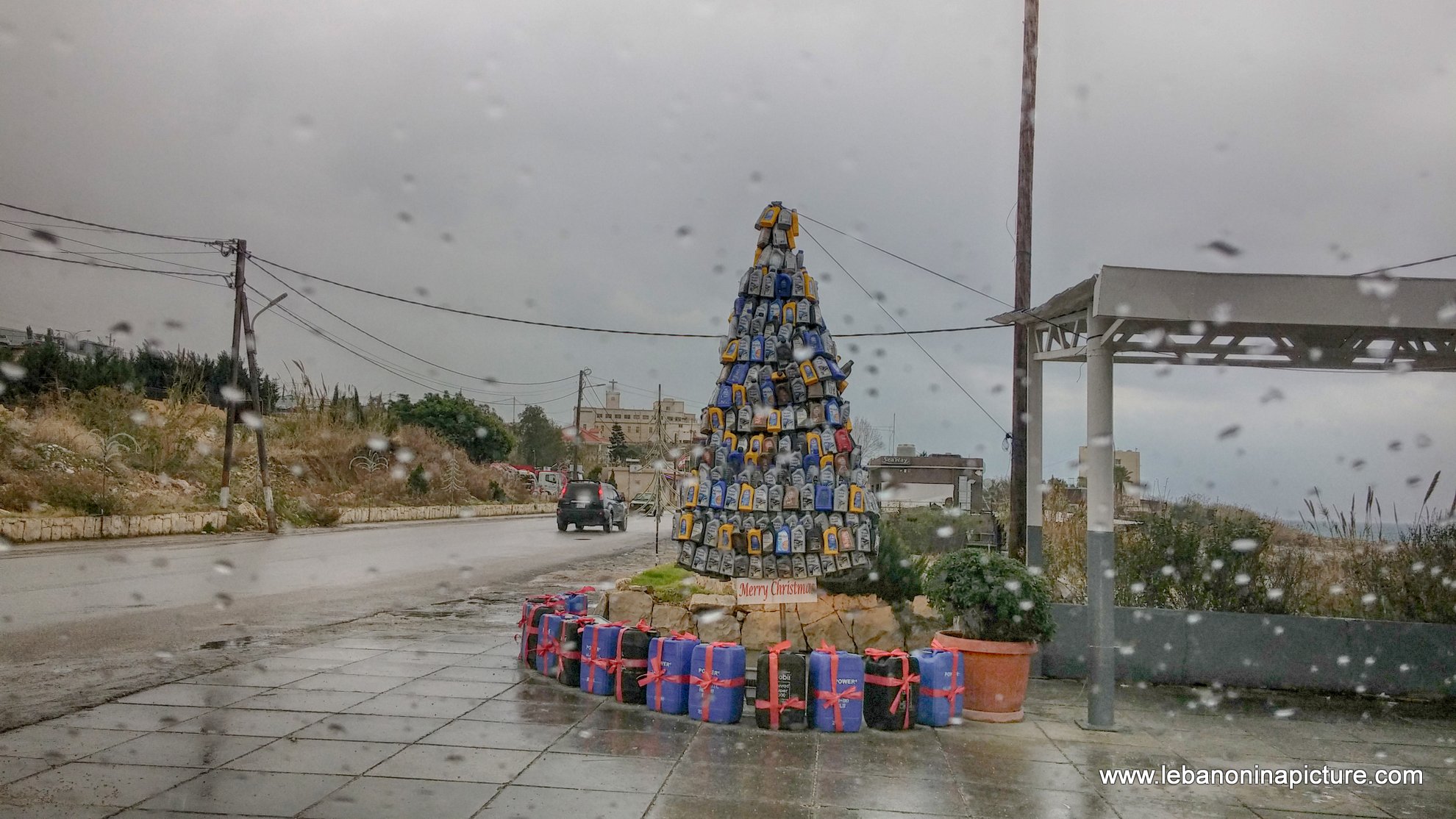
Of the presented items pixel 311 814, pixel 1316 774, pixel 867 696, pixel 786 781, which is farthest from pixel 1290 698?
pixel 311 814

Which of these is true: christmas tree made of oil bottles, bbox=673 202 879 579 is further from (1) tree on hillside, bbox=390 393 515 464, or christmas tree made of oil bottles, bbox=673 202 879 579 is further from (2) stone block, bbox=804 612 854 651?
(1) tree on hillside, bbox=390 393 515 464

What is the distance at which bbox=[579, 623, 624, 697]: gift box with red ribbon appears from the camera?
8398 mm

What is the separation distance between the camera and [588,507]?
3962 cm

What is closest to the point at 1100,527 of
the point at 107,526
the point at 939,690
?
the point at 939,690

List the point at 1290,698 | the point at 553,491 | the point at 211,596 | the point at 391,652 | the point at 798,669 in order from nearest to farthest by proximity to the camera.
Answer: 1. the point at 798,669
2. the point at 1290,698
3. the point at 391,652
4. the point at 211,596
5. the point at 553,491

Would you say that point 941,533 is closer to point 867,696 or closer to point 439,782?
point 867,696

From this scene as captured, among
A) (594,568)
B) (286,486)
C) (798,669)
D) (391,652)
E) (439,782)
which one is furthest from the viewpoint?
(286,486)

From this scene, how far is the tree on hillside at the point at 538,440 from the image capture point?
90.2 m

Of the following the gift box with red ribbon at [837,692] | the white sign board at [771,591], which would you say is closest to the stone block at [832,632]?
the white sign board at [771,591]

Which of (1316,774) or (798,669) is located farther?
(798,669)

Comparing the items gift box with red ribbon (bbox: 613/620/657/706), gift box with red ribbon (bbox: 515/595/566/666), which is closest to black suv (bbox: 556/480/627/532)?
gift box with red ribbon (bbox: 515/595/566/666)

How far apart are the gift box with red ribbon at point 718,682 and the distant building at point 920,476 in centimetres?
2168

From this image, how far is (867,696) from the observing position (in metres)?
7.57

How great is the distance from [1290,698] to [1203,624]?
0.94 metres
